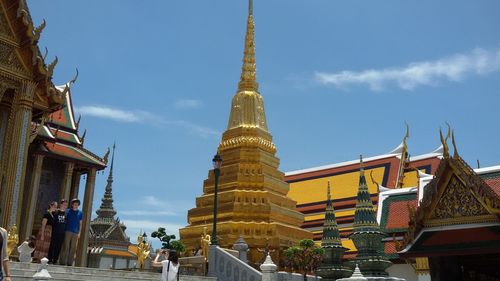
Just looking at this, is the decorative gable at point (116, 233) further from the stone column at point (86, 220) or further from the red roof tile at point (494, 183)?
the red roof tile at point (494, 183)

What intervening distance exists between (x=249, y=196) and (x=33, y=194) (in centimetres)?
1233

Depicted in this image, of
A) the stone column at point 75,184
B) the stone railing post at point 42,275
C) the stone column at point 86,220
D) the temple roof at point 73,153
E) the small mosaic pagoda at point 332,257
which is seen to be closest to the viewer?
the stone railing post at point 42,275

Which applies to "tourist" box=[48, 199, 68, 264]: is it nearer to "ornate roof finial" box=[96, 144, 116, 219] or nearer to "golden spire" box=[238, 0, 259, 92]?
"golden spire" box=[238, 0, 259, 92]

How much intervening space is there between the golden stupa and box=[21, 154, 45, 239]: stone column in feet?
34.1

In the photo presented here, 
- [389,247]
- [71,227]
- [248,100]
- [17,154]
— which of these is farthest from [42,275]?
[248,100]

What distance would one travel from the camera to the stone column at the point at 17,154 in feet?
51.9

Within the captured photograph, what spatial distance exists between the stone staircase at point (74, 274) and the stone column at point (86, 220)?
1080cm

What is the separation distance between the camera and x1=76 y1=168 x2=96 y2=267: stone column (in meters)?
22.4

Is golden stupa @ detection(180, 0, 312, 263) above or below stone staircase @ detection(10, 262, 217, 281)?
above

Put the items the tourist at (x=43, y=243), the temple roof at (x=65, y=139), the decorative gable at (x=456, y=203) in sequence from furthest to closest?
the temple roof at (x=65, y=139) → the decorative gable at (x=456, y=203) → the tourist at (x=43, y=243)

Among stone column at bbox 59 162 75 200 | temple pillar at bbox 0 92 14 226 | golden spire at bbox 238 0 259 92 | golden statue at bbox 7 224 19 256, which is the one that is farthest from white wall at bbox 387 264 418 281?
golden spire at bbox 238 0 259 92

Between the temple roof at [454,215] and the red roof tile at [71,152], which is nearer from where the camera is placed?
the temple roof at [454,215]

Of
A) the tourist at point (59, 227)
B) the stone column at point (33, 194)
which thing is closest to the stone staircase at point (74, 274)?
the tourist at point (59, 227)

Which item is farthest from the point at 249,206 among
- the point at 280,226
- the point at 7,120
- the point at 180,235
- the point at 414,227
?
the point at 414,227
